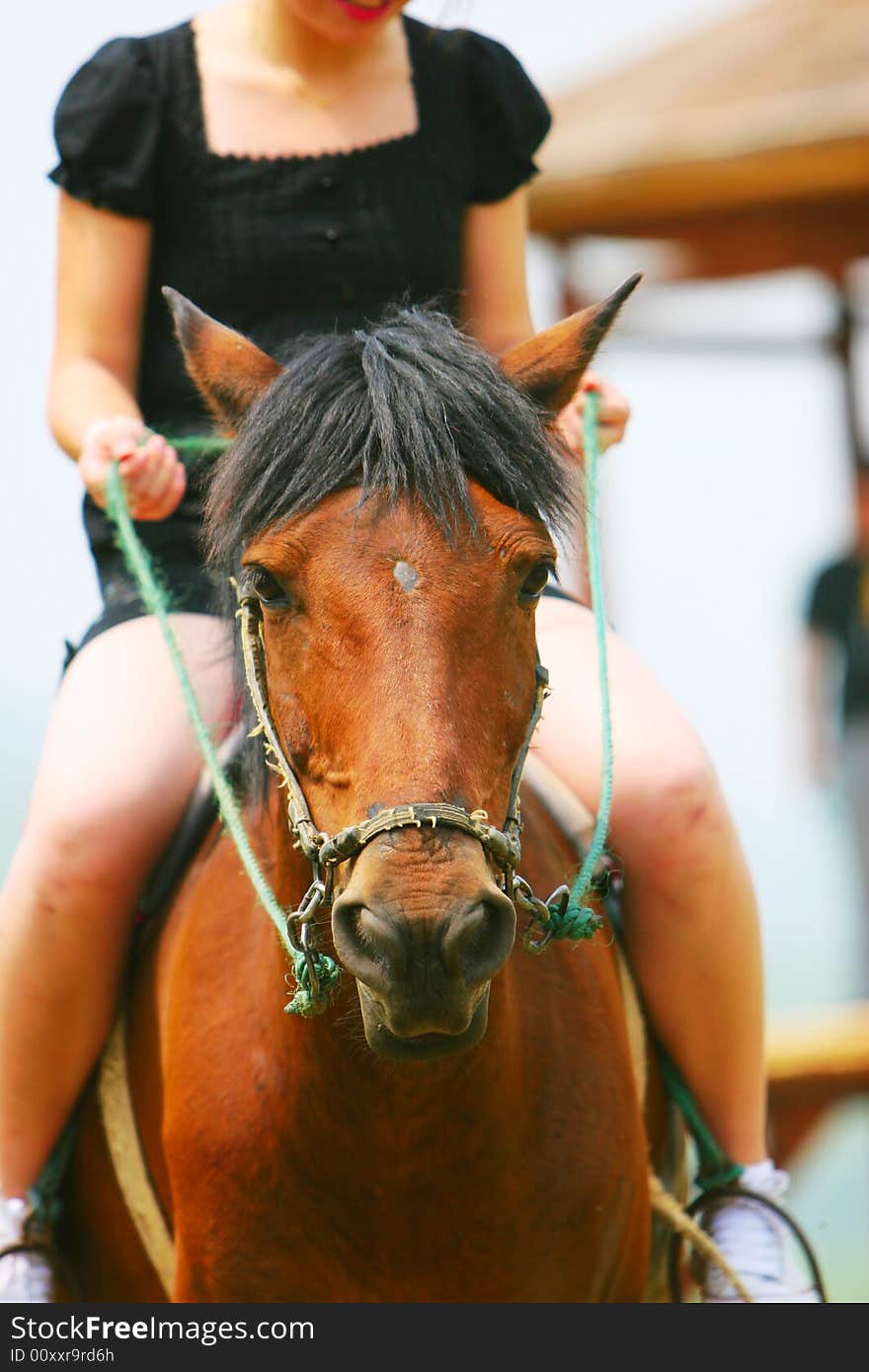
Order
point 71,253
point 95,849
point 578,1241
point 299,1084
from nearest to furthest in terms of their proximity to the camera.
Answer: point 299,1084, point 578,1241, point 95,849, point 71,253

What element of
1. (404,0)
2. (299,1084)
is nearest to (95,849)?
(299,1084)

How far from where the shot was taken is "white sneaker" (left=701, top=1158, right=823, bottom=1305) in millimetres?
3178

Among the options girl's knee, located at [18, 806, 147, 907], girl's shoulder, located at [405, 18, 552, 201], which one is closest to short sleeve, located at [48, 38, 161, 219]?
girl's shoulder, located at [405, 18, 552, 201]

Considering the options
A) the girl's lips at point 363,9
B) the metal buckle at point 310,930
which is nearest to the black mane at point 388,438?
the metal buckle at point 310,930

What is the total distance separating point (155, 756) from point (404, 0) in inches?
64.2

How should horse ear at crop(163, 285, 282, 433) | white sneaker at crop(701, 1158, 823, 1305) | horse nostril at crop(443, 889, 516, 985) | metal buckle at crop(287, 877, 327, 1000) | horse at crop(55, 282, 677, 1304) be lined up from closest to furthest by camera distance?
horse nostril at crop(443, 889, 516, 985) < horse at crop(55, 282, 677, 1304) < metal buckle at crop(287, 877, 327, 1000) < horse ear at crop(163, 285, 282, 433) < white sneaker at crop(701, 1158, 823, 1305)

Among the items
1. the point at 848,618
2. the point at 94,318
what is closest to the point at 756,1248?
the point at 94,318

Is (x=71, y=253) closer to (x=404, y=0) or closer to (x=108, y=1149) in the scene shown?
(x=404, y=0)

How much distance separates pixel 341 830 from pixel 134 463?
3.55ft

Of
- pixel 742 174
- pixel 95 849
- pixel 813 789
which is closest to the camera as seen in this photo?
pixel 95 849

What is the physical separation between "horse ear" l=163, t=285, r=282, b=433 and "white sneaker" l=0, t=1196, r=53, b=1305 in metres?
1.58

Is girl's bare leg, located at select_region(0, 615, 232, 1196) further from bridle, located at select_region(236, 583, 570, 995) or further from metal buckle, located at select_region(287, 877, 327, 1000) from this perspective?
metal buckle, located at select_region(287, 877, 327, 1000)

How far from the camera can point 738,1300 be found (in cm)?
314

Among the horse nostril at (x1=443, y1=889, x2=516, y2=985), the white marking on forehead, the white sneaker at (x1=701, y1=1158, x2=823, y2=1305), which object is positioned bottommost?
the white sneaker at (x1=701, y1=1158, x2=823, y2=1305)
